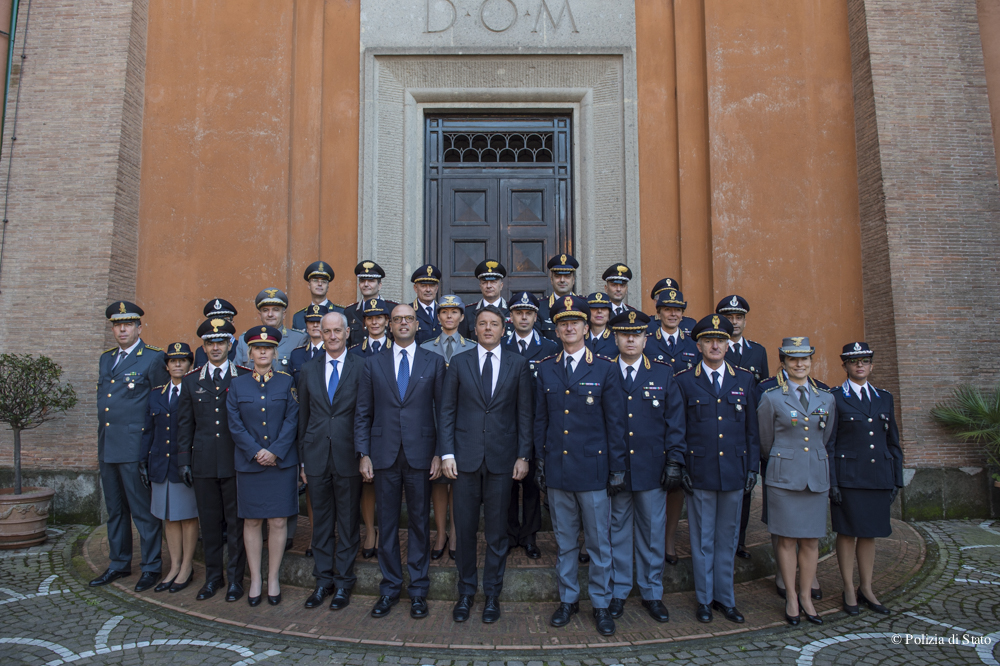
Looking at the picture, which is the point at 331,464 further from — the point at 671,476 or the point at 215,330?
the point at 671,476

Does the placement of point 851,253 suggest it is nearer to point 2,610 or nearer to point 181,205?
point 181,205

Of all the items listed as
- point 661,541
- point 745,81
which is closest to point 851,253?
point 745,81

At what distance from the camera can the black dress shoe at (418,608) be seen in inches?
171

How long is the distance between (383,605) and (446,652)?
0.69 metres

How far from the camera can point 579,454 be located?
4.23m

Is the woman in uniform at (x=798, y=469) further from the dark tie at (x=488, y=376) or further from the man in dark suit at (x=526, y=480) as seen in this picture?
the dark tie at (x=488, y=376)

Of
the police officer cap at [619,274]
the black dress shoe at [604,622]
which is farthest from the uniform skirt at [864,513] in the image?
the police officer cap at [619,274]

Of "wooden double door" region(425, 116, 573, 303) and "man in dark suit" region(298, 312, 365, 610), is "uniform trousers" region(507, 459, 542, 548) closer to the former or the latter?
"man in dark suit" region(298, 312, 365, 610)

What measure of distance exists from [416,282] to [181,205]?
4.40 m

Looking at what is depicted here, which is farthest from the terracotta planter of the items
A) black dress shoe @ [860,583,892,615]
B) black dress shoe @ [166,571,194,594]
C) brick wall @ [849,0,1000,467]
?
brick wall @ [849,0,1000,467]

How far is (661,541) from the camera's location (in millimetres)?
4430

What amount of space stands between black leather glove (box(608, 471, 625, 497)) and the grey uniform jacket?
3.83ft

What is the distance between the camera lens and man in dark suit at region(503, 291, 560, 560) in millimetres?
5078

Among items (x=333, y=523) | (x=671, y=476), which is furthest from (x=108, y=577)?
(x=671, y=476)
